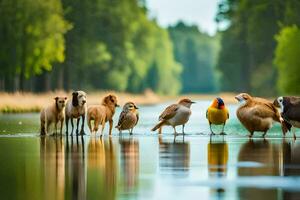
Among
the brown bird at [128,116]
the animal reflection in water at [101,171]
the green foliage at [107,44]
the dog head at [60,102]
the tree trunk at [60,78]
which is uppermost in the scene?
the green foliage at [107,44]

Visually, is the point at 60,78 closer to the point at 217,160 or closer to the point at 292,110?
the point at 292,110

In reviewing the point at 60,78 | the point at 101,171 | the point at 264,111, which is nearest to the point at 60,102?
the point at 264,111

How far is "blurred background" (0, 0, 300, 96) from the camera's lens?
70500 millimetres

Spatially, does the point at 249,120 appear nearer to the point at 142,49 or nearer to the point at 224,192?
the point at 224,192

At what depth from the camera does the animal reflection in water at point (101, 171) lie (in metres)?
13.4

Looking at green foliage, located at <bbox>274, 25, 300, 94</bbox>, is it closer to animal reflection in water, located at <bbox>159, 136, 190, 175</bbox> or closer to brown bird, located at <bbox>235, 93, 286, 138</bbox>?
brown bird, located at <bbox>235, 93, 286, 138</bbox>

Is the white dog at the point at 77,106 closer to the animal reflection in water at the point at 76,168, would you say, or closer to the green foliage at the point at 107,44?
the animal reflection in water at the point at 76,168

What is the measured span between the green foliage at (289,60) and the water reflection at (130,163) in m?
48.4

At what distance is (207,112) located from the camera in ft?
87.8

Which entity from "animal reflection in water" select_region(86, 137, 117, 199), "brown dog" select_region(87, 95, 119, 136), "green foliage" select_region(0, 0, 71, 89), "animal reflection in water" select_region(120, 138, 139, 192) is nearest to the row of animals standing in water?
"brown dog" select_region(87, 95, 119, 136)

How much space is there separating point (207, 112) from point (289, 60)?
1992 inches

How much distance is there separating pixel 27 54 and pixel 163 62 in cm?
6869

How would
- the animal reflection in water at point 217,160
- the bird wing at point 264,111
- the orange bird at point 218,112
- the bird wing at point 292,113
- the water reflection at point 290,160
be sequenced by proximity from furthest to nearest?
the orange bird at point 218,112, the bird wing at point 264,111, the bird wing at point 292,113, the animal reflection in water at point 217,160, the water reflection at point 290,160

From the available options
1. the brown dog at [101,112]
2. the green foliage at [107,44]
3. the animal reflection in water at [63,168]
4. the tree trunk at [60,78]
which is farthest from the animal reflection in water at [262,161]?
the green foliage at [107,44]
